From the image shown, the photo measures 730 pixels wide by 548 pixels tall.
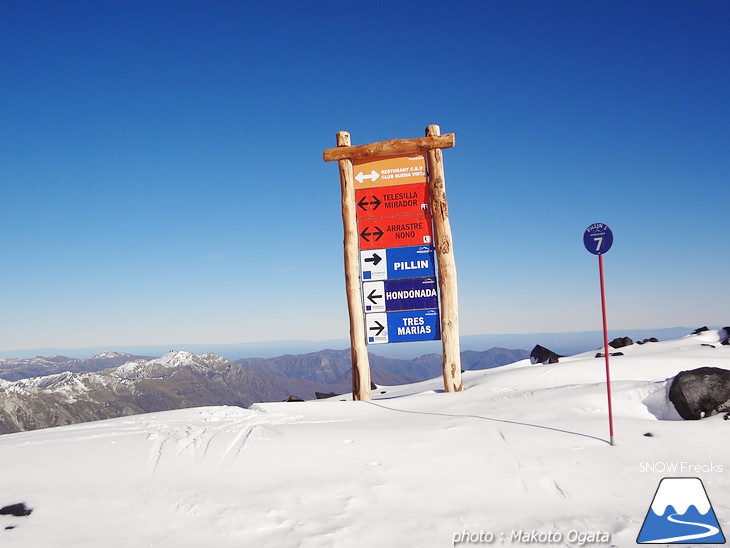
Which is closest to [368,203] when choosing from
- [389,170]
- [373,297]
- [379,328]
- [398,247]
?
[389,170]

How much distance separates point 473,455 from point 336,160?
7.48m

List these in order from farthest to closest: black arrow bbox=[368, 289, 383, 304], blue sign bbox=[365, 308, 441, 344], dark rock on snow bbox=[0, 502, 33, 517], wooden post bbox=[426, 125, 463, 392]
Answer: black arrow bbox=[368, 289, 383, 304] < blue sign bbox=[365, 308, 441, 344] < wooden post bbox=[426, 125, 463, 392] < dark rock on snow bbox=[0, 502, 33, 517]

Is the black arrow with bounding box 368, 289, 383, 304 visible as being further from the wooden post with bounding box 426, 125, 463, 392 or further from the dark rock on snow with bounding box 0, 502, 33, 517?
the dark rock on snow with bounding box 0, 502, 33, 517

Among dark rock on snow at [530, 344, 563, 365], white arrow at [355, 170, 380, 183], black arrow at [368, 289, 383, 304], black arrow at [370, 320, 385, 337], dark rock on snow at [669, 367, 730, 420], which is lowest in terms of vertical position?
dark rock on snow at [530, 344, 563, 365]

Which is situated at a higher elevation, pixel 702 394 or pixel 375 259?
pixel 375 259

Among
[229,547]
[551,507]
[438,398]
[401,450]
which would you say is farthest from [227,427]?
[551,507]

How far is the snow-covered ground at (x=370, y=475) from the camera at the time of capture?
438 centimetres

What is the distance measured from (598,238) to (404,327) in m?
5.15

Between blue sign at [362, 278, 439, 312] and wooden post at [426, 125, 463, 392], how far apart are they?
30cm

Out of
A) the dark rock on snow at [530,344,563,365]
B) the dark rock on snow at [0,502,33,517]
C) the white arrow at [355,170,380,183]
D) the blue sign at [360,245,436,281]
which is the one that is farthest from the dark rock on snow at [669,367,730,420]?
the dark rock on snow at [530,344,563,365]

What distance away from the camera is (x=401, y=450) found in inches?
249

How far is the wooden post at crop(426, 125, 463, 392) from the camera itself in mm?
10781

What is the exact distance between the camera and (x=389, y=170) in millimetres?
11273

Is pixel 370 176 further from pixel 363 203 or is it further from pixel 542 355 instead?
pixel 542 355
